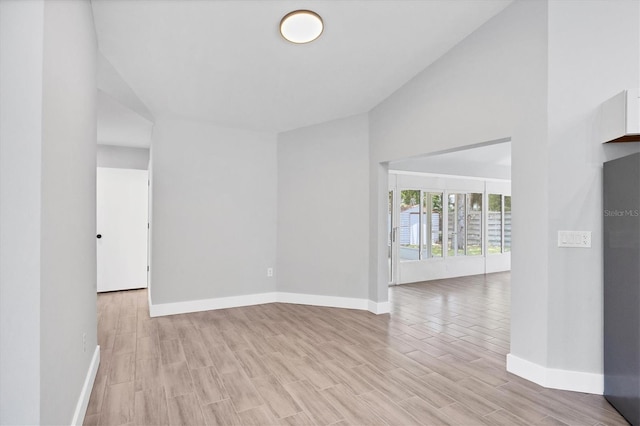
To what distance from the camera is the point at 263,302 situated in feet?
15.9

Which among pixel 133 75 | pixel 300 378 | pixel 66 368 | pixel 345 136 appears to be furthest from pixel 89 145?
pixel 345 136

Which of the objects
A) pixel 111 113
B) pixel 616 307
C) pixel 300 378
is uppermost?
pixel 111 113

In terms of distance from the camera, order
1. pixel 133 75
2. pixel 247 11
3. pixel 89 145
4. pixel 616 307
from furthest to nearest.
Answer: pixel 133 75
pixel 247 11
pixel 89 145
pixel 616 307

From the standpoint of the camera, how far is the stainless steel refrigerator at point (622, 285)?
6.94ft

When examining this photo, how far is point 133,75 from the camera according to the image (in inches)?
127

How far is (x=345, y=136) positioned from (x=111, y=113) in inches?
119

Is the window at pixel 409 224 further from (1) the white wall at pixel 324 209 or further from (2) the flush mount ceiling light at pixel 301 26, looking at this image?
(2) the flush mount ceiling light at pixel 301 26

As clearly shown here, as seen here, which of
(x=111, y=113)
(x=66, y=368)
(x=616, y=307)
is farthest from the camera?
(x=111, y=113)

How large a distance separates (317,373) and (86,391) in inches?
64.3

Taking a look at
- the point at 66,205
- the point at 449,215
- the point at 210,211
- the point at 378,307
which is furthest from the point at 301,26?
the point at 449,215

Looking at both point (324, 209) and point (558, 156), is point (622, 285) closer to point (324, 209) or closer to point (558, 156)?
point (558, 156)

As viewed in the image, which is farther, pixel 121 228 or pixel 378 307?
pixel 121 228

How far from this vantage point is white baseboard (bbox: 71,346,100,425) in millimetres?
1969

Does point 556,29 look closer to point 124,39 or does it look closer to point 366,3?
point 366,3
